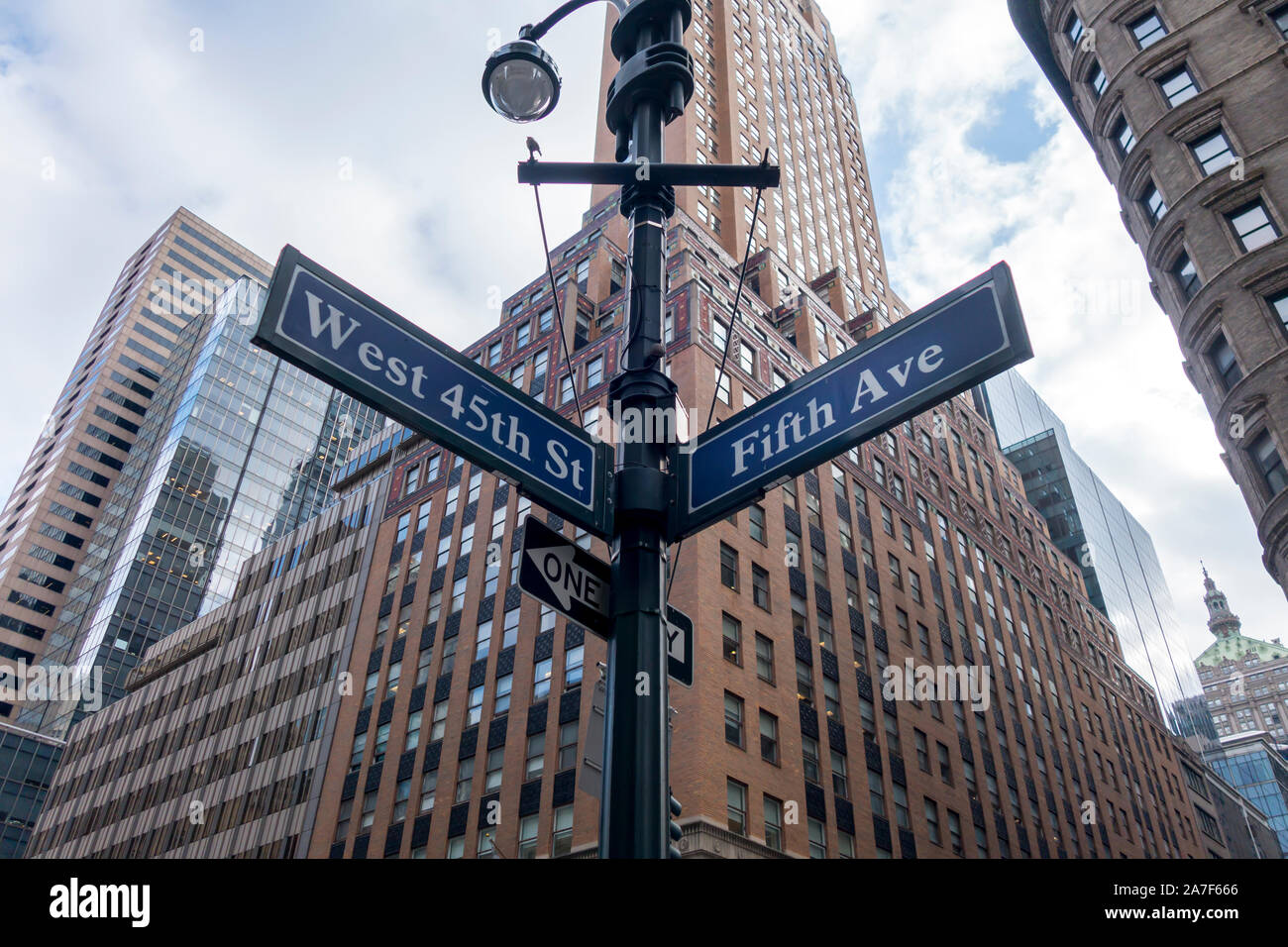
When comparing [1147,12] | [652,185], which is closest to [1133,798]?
[1147,12]

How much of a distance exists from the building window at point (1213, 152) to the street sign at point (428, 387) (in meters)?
33.9

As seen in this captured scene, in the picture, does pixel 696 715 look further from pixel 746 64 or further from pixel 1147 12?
pixel 746 64

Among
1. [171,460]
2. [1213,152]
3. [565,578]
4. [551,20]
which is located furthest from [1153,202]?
[171,460]

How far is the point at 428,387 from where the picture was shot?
4922mm

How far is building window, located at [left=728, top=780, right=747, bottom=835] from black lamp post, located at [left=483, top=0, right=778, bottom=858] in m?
31.3

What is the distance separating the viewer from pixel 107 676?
10131cm

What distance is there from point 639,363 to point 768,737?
34828 mm

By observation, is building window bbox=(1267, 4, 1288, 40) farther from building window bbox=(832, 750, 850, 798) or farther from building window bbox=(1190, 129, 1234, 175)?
building window bbox=(832, 750, 850, 798)

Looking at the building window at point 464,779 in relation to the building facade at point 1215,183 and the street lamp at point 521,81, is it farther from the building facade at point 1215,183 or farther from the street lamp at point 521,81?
the street lamp at point 521,81

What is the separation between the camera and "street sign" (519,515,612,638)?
189 inches

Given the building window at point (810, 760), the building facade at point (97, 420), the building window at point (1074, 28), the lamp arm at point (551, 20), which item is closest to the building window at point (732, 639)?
the building window at point (810, 760)

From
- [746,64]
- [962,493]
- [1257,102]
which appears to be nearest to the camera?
[1257,102]

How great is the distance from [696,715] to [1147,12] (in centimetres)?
3132

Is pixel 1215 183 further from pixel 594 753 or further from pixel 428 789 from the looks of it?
pixel 428 789
